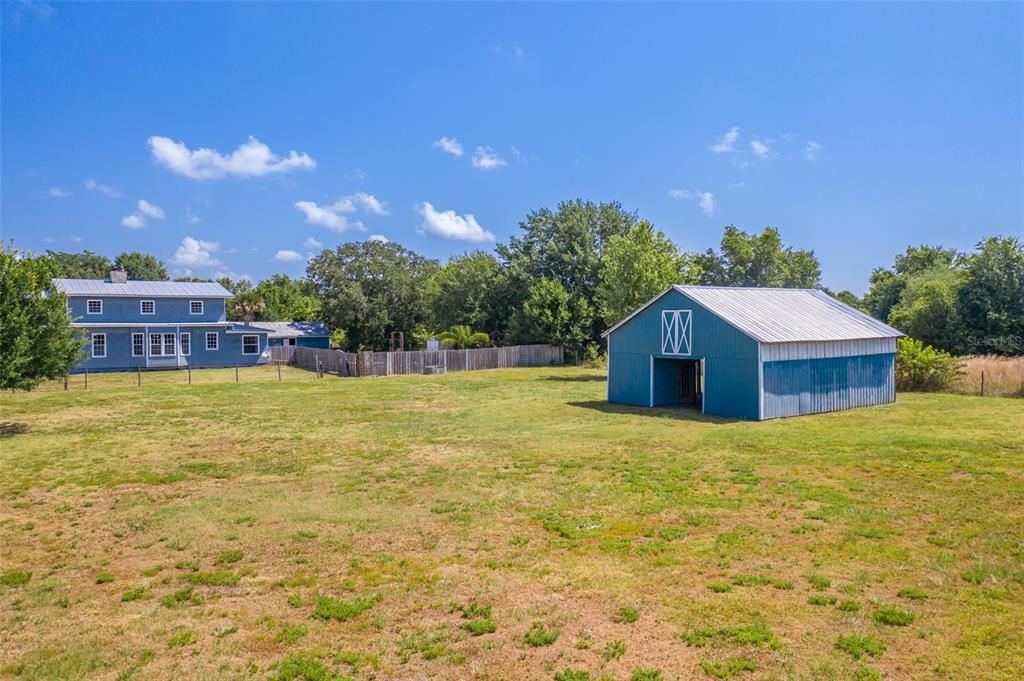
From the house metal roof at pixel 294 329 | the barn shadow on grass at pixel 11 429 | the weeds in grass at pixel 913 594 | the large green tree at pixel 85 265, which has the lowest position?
the weeds in grass at pixel 913 594

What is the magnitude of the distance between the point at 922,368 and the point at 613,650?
94.4 ft

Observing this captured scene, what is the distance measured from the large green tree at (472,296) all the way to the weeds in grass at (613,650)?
4797 centimetres

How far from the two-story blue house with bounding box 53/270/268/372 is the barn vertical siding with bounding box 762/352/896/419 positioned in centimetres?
3730

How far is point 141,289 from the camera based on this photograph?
45344 mm

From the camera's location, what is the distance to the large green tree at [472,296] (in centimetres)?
5478

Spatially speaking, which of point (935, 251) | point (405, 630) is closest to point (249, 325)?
point (405, 630)

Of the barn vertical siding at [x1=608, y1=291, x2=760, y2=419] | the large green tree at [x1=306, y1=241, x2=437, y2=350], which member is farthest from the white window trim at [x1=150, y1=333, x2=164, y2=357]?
the barn vertical siding at [x1=608, y1=291, x2=760, y2=419]

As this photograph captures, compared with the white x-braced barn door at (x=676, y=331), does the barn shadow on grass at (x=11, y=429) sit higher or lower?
lower

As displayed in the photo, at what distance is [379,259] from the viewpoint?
2224 inches

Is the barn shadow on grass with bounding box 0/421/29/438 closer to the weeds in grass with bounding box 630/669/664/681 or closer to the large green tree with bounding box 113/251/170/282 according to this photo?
the weeds in grass with bounding box 630/669/664/681

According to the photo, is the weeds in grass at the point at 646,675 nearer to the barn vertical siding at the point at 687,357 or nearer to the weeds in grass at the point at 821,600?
the weeds in grass at the point at 821,600

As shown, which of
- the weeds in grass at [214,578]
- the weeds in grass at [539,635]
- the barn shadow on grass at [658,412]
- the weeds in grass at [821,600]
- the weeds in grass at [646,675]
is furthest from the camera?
the barn shadow on grass at [658,412]

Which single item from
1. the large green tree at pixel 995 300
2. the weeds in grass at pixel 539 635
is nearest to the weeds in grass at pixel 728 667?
the weeds in grass at pixel 539 635

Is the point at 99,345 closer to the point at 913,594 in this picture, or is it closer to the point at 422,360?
the point at 422,360
